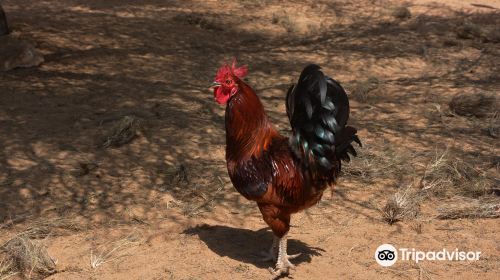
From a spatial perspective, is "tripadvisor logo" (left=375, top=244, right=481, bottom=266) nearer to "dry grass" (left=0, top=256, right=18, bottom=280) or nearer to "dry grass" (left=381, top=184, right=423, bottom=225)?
"dry grass" (left=381, top=184, right=423, bottom=225)

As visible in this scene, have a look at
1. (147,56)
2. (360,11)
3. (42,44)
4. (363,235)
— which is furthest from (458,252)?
(360,11)

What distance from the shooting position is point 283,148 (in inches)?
159

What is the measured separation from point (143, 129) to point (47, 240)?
209 cm

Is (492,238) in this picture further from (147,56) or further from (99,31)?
(99,31)

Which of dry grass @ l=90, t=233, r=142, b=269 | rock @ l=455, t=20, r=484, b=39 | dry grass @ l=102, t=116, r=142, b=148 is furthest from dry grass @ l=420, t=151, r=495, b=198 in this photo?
rock @ l=455, t=20, r=484, b=39

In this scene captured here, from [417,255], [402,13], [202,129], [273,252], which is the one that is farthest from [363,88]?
[402,13]

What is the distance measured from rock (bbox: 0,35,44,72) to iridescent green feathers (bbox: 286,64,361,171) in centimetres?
558

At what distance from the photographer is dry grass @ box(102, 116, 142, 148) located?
6.08m

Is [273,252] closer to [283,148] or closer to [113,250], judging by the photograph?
[283,148]

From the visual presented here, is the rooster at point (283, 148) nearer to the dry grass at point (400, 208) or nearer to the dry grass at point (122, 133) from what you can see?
the dry grass at point (400, 208)

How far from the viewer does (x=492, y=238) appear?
14.9 ft

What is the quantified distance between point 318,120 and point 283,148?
432mm

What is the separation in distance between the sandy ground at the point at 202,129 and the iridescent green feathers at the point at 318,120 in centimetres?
96

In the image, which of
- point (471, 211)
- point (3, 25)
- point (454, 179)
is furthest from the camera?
point (3, 25)
